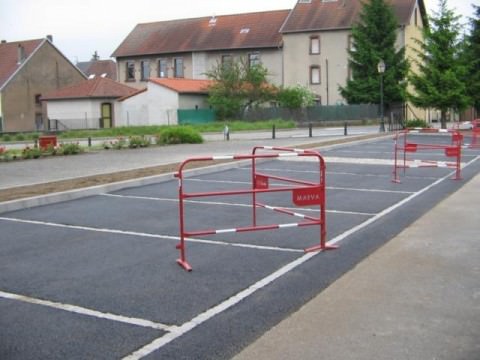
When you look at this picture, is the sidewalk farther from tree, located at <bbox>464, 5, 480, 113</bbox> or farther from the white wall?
the white wall

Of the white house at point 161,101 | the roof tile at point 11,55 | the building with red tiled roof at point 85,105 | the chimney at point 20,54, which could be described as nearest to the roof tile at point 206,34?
the white house at point 161,101

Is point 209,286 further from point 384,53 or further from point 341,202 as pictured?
point 384,53

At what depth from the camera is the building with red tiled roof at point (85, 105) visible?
62.2m

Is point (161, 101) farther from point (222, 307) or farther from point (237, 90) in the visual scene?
point (222, 307)

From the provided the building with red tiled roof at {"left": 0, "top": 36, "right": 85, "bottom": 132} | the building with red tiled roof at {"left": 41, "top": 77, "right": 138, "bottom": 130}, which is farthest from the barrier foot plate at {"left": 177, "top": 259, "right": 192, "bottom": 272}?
the building with red tiled roof at {"left": 0, "top": 36, "right": 85, "bottom": 132}

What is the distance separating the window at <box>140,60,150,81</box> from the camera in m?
77.4

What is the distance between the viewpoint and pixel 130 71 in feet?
260

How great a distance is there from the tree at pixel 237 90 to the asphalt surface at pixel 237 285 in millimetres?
48307

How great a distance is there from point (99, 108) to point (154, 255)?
57.2 metres

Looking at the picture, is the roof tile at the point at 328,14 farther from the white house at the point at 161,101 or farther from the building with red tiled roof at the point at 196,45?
the white house at the point at 161,101

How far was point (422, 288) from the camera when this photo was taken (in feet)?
21.5

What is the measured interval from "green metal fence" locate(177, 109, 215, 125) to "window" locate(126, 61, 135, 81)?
2050 centimetres

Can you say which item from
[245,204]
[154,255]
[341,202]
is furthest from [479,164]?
[154,255]

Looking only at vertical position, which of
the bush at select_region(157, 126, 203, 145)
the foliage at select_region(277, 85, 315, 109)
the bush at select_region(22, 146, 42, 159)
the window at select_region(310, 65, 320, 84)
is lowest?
the bush at select_region(22, 146, 42, 159)
